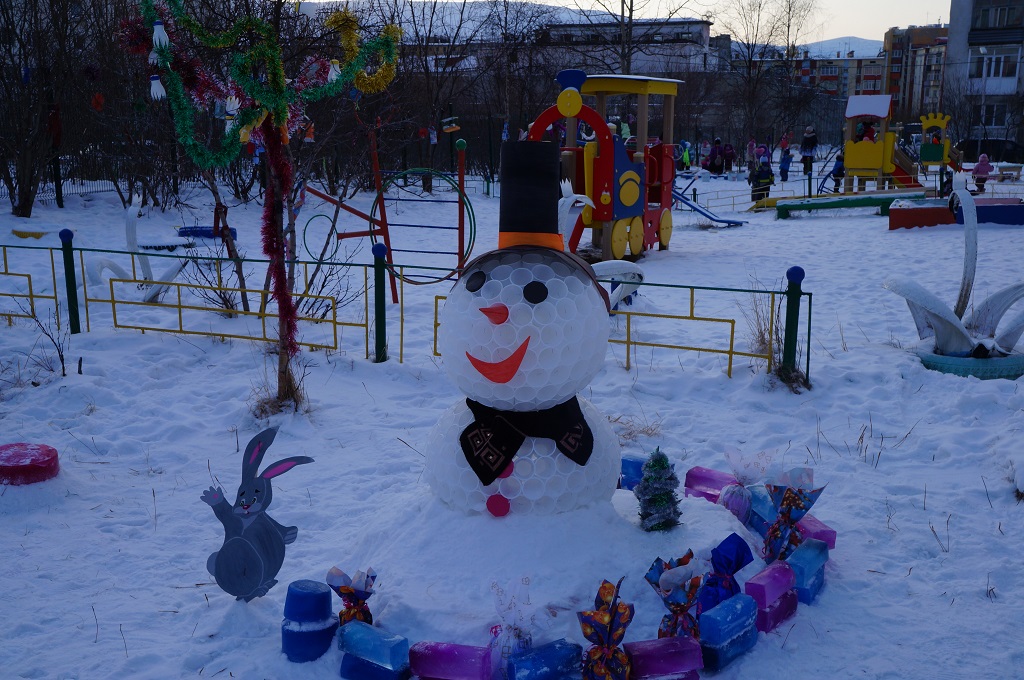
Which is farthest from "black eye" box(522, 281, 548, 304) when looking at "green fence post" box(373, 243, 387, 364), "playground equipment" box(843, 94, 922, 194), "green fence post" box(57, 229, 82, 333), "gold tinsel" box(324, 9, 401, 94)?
"playground equipment" box(843, 94, 922, 194)

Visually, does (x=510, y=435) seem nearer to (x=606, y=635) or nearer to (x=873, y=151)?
(x=606, y=635)

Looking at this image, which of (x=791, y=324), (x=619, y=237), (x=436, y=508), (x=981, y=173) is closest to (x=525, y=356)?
(x=436, y=508)

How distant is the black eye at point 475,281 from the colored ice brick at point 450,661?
1437 millimetres

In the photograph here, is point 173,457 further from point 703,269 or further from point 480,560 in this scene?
point 703,269

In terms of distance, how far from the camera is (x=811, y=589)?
3.88 m

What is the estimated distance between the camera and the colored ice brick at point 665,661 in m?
3.21

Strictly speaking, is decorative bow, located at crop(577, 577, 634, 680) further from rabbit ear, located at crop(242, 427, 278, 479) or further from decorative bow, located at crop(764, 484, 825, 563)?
rabbit ear, located at crop(242, 427, 278, 479)

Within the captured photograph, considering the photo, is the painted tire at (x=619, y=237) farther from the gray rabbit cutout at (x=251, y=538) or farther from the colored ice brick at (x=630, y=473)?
the gray rabbit cutout at (x=251, y=538)

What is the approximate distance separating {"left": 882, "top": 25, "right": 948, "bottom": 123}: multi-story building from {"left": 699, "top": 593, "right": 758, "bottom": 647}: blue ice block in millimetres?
59724

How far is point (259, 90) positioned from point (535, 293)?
297 centimetres

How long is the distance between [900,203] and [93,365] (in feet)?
48.4

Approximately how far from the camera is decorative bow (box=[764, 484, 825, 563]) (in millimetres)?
4043

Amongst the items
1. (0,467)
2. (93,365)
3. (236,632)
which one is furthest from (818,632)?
(93,365)

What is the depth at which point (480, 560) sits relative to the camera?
3684mm
